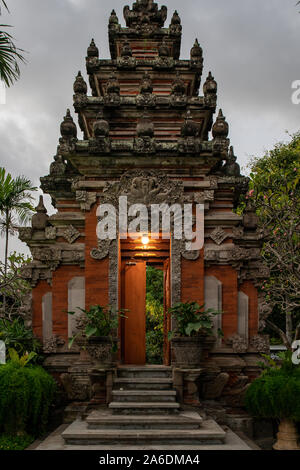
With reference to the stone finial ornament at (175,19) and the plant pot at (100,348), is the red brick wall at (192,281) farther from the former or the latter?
the stone finial ornament at (175,19)

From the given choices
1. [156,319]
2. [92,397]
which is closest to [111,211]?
[92,397]

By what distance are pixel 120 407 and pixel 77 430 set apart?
0.91m

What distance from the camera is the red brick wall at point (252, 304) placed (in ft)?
34.0

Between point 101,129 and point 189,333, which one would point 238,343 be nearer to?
point 189,333

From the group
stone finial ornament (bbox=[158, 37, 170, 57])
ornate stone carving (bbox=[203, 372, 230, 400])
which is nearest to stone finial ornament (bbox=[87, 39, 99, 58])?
stone finial ornament (bbox=[158, 37, 170, 57])

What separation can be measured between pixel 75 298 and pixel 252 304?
397 cm

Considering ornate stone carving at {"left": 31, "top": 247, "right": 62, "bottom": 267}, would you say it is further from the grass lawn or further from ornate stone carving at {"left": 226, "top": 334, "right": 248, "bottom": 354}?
ornate stone carving at {"left": 226, "top": 334, "right": 248, "bottom": 354}

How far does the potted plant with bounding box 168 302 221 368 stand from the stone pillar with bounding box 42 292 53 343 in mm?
2818

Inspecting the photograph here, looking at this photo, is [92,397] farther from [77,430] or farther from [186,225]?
[186,225]

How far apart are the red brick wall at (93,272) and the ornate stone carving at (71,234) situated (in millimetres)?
425

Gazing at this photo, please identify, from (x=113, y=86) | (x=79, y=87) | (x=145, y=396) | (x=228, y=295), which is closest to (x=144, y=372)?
(x=145, y=396)

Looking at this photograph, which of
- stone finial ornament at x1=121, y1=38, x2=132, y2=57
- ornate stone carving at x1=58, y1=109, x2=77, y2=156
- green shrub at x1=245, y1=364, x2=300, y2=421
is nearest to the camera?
green shrub at x1=245, y1=364, x2=300, y2=421

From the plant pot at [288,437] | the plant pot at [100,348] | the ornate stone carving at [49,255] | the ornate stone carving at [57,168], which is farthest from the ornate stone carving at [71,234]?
the plant pot at [288,437]

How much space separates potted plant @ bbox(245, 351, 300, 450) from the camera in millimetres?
8289
